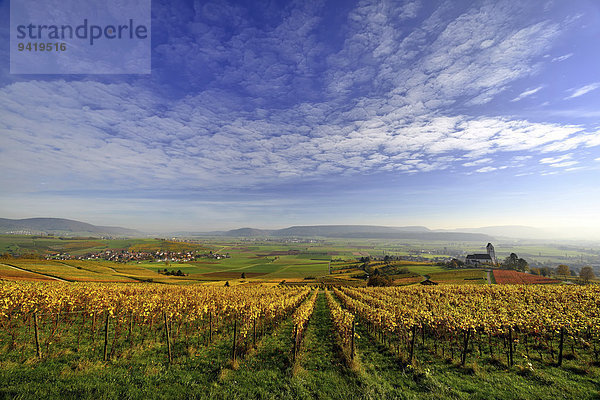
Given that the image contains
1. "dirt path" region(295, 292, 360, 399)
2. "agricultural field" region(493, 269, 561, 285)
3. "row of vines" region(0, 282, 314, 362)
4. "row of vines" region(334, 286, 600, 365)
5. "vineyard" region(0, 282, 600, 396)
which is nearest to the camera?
"dirt path" region(295, 292, 360, 399)

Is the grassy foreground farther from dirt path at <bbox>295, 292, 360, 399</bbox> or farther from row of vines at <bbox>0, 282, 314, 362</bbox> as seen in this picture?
row of vines at <bbox>0, 282, 314, 362</bbox>

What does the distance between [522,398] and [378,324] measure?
784 centimetres

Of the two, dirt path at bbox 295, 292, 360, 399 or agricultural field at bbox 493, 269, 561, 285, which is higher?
dirt path at bbox 295, 292, 360, 399

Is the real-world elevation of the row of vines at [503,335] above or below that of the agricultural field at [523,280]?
above

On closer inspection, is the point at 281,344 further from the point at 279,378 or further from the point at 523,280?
the point at 523,280

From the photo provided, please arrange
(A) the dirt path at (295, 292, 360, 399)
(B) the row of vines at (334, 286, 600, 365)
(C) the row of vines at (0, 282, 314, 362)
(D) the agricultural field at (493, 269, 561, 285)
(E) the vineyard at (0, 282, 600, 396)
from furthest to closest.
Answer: (D) the agricultural field at (493, 269, 561, 285), (B) the row of vines at (334, 286, 600, 365), (C) the row of vines at (0, 282, 314, 362), (E) the vineyard at (0, 282, 600, 396), (A) the dirt path at (295, 292, 360, 399)

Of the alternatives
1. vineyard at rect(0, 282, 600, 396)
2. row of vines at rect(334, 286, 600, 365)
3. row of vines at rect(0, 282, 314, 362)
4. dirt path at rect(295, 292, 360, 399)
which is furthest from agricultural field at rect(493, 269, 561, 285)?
row of vines at rect(0, 282, 314, 362)

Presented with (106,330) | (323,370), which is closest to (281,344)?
(323,370)

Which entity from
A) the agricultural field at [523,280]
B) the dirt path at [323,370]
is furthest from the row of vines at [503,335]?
the agricultural field at [523,280]

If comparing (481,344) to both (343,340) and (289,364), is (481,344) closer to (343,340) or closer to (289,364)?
(343,340)

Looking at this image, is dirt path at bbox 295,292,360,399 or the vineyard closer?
dirt path at bbox 295,292,360,399

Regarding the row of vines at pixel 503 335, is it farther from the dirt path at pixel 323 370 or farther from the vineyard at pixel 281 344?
the dirt path at pixel 323 370

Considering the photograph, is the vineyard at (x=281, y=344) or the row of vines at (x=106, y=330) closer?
the vineyard at (x=281, y=344)

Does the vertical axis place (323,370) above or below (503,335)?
above
